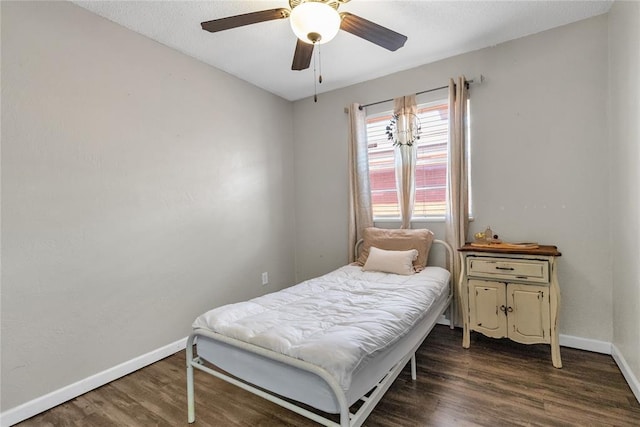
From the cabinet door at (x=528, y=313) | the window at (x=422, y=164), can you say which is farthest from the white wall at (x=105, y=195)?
the cabinet door at (x=528, y=313)

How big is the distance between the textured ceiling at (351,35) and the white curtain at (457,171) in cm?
44

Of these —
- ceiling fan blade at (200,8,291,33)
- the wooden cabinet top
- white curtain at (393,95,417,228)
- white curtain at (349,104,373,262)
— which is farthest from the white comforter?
ceiling fan blade at (200,8,291,33)

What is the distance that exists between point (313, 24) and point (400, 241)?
2.02m

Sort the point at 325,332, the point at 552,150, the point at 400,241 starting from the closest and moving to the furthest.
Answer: the point at 325,332 < the point at 552,150 < the point at 400,241

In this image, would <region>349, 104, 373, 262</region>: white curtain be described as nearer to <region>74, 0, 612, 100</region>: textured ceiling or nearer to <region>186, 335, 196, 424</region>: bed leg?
<region>74, 0, 612, 100</region>: textured ceiling

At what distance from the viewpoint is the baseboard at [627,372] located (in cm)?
180

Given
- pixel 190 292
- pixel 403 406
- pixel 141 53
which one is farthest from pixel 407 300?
pixel 141 53

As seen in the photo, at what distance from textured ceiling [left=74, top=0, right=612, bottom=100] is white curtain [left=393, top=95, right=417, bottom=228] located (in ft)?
1.38

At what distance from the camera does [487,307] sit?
2.40 meters

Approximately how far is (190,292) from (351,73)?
8.85 ft

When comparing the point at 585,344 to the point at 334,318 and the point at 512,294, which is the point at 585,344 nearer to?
the point at 512,294

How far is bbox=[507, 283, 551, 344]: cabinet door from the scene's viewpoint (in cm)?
220

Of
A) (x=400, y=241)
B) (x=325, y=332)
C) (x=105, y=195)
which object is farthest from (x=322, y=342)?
(x=105, y=195)

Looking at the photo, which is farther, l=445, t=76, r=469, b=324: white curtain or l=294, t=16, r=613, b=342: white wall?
l=445, t=76, r=469, b=324: white curtain
